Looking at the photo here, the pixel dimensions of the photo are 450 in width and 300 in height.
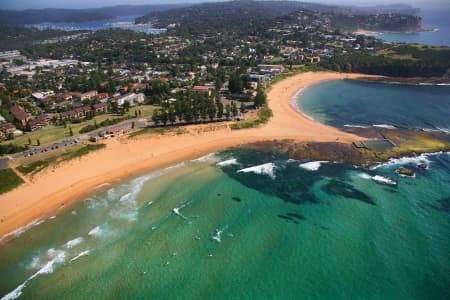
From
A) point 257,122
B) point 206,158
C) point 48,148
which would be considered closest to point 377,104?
point 257,122

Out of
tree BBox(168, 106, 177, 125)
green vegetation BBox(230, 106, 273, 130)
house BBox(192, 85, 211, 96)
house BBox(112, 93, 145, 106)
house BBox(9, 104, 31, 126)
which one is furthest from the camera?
house BBox(192, 85, 211, 96)

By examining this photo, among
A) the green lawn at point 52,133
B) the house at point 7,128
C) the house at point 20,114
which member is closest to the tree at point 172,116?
the green lawn at point 52,133

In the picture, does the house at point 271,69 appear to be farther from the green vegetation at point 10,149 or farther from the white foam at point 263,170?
the green vegetation at point 10,149

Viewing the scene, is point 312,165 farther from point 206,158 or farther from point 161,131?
point 161,131

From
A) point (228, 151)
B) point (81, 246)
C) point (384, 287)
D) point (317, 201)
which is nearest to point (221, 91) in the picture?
point (228, 151)

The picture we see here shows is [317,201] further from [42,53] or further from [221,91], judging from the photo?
[42,53]

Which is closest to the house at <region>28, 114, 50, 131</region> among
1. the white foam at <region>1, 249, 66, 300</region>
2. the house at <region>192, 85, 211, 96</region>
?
the house at <region>192, 85, 211, 96</region>

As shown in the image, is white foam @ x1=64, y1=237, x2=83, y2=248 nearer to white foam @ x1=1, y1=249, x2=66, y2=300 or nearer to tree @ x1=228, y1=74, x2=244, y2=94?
Result: white foam @ x1=1, y1=249, x2=66, y2=300
